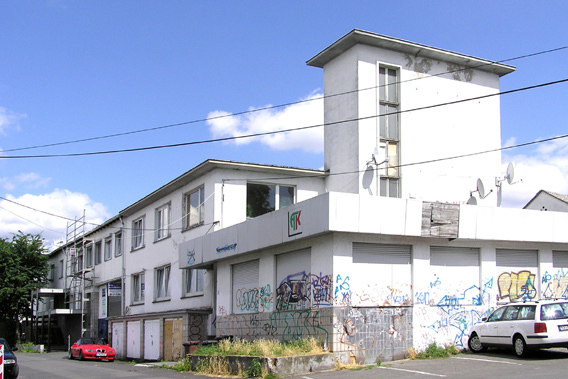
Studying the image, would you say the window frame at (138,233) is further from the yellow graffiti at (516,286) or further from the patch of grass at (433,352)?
the yellow graffiti at (516,286)

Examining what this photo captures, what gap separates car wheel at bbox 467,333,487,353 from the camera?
17.9 metres

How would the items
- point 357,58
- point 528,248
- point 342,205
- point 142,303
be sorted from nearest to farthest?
1. point 342,205
2. point 528,248
3. point 357,58
4. point 142,303

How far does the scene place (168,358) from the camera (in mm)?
26656

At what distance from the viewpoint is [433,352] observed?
17.8m

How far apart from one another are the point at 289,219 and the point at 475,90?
14.1m

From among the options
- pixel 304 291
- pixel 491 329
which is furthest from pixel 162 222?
pixel 491 329

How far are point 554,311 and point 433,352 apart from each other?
364cm

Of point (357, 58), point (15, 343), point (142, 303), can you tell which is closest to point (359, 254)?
point (357, 58)

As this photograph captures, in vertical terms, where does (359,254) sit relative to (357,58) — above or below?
below

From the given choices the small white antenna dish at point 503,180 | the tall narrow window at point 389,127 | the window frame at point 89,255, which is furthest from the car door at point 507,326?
the window frame at point 89,255

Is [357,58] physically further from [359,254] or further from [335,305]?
[335,305]

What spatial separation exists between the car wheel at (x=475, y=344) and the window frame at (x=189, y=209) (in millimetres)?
12071

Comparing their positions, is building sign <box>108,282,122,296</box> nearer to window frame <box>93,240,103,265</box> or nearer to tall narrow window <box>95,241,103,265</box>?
window frame <box>93,240,103,265</box>

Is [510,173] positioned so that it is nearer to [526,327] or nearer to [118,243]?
[526,327]
